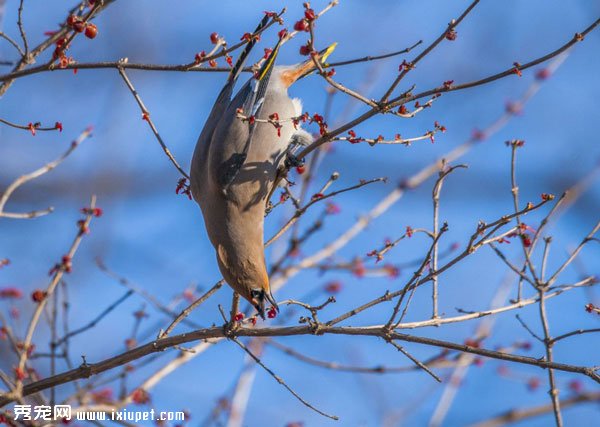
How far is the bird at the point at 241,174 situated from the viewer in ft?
16.0

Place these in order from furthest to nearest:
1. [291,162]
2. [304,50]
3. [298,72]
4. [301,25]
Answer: [298,72] → [291,162] → [301,25] → [304,50]

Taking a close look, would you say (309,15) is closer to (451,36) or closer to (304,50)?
(304,50)

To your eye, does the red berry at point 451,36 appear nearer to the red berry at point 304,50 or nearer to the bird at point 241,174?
the red berry at point 304,50

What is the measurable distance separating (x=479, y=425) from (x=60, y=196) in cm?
447

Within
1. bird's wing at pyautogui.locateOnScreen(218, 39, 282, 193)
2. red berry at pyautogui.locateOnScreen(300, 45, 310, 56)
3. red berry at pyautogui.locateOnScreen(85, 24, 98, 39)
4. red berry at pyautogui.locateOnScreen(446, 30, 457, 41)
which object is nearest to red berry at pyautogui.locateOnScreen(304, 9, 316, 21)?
red berry at pyautogui.locateOnScreen(300, 45, 310, 56)

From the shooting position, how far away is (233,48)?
3.72 metres

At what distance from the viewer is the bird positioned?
488cm

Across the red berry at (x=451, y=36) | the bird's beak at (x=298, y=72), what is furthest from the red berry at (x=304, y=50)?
the bird's beak at (x=298, y=72)

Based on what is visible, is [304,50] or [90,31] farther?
[90,31]

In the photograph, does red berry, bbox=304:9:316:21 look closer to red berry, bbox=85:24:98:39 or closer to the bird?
red berry, bbox=85:24:98:39

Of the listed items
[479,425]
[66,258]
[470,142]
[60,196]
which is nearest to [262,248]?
[66,258]

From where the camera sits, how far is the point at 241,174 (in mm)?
5195

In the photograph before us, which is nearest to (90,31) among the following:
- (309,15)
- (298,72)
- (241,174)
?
(309,15)

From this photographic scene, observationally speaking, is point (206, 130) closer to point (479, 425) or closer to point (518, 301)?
point (518, 301)
